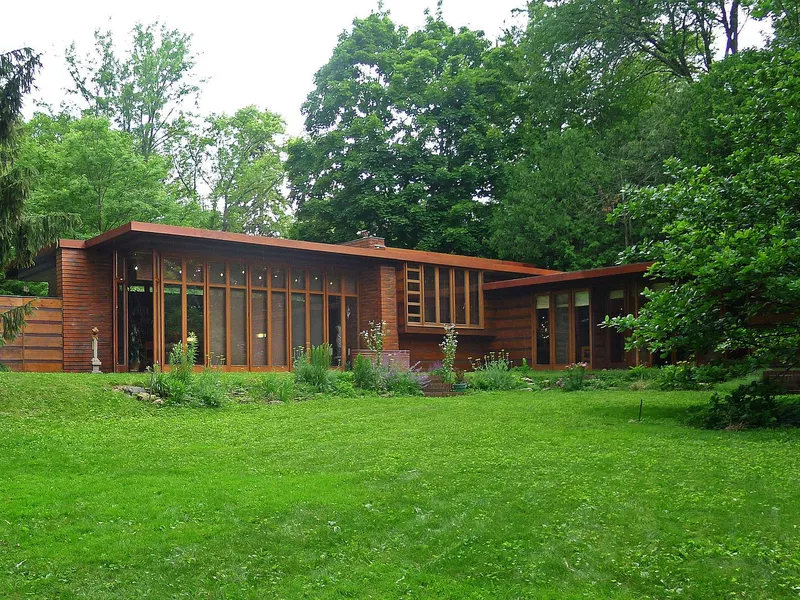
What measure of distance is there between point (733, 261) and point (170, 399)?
7.83 meters

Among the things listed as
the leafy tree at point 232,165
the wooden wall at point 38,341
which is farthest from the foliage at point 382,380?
the leafy tree at point 232,165

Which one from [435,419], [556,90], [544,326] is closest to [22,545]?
[435,419]

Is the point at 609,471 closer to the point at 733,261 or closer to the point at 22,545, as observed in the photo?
the point at 733,261

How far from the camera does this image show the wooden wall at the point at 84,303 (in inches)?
653

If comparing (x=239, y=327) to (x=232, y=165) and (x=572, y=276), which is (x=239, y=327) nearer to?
(x=572, y=276)

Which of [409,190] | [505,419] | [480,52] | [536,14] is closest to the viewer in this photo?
[505,419]

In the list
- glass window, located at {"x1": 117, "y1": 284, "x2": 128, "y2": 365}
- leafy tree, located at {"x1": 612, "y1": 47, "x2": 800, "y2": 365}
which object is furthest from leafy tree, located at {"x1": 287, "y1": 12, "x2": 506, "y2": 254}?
leafy tree, located at {"x1": 612, "y1": 47, "x2": 800, "y2": 365}

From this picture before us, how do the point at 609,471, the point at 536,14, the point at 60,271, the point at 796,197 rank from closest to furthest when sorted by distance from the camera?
the point at 609,471
the point at 796,197
the point at 60,271
the point at 536,14

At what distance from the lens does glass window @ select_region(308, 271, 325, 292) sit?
19.4 m

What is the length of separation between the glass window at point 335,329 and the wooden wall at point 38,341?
6.21 m

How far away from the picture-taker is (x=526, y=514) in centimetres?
552

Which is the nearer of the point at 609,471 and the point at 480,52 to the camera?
the point at 609,471

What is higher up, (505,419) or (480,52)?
(480,52)

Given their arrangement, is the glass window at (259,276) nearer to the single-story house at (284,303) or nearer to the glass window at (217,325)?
the single-story house at (284,303)
